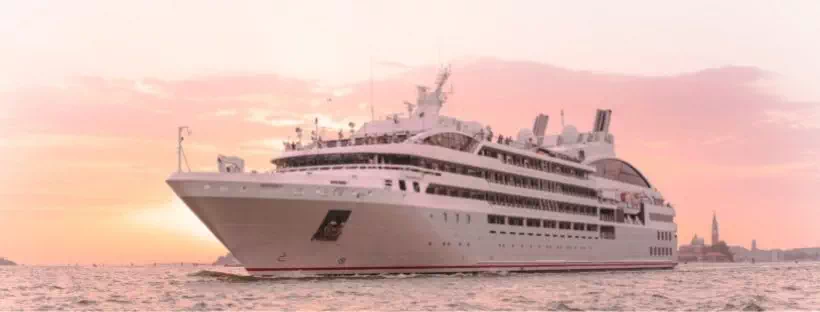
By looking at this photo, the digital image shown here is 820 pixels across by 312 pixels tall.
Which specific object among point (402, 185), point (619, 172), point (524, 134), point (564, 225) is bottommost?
point (564, 225)

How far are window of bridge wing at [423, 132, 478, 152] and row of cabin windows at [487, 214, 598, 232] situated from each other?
4462 mm

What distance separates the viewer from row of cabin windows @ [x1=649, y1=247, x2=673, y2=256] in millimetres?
73250

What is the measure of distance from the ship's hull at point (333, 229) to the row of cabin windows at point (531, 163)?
6751 mm

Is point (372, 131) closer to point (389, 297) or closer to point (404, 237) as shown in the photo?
point (404, 237)

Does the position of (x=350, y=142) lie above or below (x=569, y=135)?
below

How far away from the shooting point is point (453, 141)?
4981 cm

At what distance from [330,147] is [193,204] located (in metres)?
11.9

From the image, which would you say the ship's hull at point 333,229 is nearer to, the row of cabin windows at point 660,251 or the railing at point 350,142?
the railing at point 350,142

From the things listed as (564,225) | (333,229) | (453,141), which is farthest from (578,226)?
(333,229)

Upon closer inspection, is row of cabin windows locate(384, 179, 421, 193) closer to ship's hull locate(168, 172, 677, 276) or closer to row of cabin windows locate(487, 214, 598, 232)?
ship's hull locate(168, 172, 677, 276)

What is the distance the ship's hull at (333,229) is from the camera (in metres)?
37.4

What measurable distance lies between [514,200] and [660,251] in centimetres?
2716

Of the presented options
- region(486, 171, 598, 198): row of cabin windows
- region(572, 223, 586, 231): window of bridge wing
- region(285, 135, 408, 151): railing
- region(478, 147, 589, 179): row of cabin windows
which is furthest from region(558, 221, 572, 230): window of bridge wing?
region(285, 135, 408, 151): railing

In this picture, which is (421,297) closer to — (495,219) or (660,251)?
(495,219)
